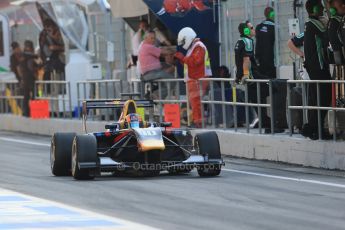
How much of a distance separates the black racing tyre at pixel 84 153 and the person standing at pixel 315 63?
3929mm

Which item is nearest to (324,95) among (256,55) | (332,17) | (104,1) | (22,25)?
(332,17)

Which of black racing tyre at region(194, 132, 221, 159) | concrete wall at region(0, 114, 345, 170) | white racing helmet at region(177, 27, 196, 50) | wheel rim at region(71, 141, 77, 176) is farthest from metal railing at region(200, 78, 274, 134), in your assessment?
wheel rim at region(71, 141, 77, 176)

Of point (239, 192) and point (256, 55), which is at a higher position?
point (256, 55)

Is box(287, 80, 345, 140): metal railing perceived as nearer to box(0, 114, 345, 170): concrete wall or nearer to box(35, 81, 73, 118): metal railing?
box(0, 114, 345, 170): concrete wall

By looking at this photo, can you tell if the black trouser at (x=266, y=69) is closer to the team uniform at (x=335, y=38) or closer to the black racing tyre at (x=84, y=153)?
the team uniform at (x=335, y=38)

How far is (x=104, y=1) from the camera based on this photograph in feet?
96.3

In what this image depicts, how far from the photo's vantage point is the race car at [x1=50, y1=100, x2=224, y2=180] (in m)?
15.9

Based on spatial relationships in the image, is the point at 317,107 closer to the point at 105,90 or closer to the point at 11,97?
the point at 105,90

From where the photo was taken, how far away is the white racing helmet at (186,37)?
22.7 m

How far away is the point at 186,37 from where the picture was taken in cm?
2269

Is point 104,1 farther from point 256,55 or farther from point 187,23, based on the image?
point 256,55

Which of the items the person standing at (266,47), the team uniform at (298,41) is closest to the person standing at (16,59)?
the person standing at (266,47)

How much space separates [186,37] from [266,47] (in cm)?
197

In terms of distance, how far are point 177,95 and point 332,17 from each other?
647 centimetres
